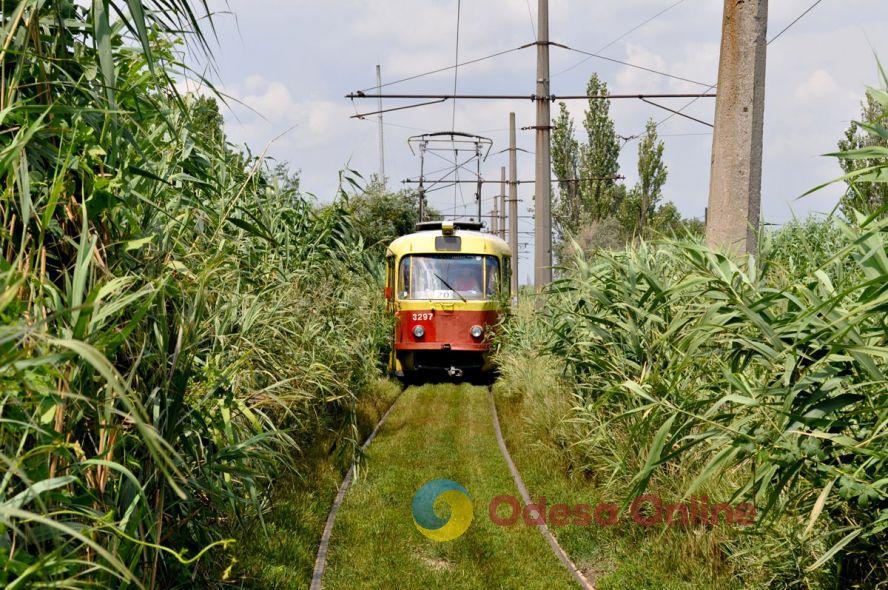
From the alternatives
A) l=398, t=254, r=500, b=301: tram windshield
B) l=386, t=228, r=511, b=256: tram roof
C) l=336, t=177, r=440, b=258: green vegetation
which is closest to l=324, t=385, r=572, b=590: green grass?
l=398, t=254, r=500, b=301: tram windshield

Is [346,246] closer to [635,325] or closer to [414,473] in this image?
[414,473]

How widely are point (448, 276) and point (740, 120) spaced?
8.58 meters

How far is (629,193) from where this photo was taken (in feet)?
129

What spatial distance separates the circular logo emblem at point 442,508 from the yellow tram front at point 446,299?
25.1 feet

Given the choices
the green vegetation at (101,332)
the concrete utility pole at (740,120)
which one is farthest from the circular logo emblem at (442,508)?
the concrete utility pole at (740,120)

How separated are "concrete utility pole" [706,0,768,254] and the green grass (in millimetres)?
3489

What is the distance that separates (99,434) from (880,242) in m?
2.90

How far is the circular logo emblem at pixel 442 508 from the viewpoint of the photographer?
663 cm

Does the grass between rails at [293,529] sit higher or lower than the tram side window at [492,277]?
lower

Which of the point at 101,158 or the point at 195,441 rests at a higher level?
the point at 101,158

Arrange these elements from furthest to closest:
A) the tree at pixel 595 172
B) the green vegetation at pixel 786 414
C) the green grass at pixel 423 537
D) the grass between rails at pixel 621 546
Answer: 1. the tree at pixel 595 172
2. the green grass at pixel 423 537
3. the grass between rails at pixel 621 546
4. the green vegetation at pixel 786 414

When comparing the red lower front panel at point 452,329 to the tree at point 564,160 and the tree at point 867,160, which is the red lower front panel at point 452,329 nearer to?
the tree at point 867,160

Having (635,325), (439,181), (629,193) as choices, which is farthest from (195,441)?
(629,193)

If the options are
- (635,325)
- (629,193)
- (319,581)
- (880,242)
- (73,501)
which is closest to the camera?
(73,501)
